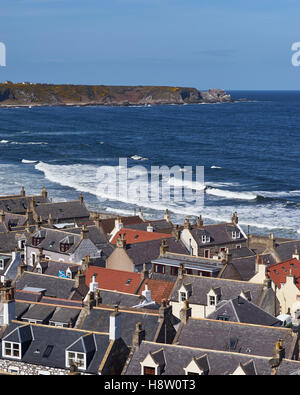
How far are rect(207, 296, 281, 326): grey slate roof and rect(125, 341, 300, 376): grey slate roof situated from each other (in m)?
7.55

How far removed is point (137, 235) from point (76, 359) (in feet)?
104

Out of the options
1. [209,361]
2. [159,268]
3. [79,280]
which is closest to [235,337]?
[209,361]

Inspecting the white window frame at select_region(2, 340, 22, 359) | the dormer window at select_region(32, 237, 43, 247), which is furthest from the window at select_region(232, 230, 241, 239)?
the white window frame at select_region(2, 340, 22, 359)

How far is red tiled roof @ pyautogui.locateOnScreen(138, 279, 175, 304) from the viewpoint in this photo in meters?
48.3

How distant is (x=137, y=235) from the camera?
65875 millimetres

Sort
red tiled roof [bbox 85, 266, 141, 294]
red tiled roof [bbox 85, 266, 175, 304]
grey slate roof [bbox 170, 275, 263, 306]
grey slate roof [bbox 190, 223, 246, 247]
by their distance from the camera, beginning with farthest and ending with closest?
grey slate roof [bbox 190, 223, 246, 247], red tiled roof [bbox 85, 266, 141, 294], red tiled roof [bbox 85, 266, 175, 304], grey slate roof [bbox 170, 275, 263, 306]

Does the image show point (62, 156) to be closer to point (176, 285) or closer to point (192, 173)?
point (192, 173)

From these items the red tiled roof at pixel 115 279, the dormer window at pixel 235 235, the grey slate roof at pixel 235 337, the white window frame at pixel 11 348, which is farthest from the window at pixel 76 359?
the dormer window at pixel 235 235

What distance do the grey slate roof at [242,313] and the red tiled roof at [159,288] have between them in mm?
6537

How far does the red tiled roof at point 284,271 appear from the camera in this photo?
53.0 meters

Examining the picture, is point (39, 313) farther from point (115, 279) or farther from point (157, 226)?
point (157, 226)

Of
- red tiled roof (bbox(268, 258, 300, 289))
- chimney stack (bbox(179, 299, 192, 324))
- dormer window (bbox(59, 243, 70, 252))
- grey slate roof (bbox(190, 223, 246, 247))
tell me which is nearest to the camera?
chimney stack (bbox(179, 299, 192, 324))

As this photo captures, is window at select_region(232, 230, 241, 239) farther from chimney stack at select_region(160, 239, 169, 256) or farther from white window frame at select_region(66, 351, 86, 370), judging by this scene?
white window frame at select_region(66, 351, 86, 370)
